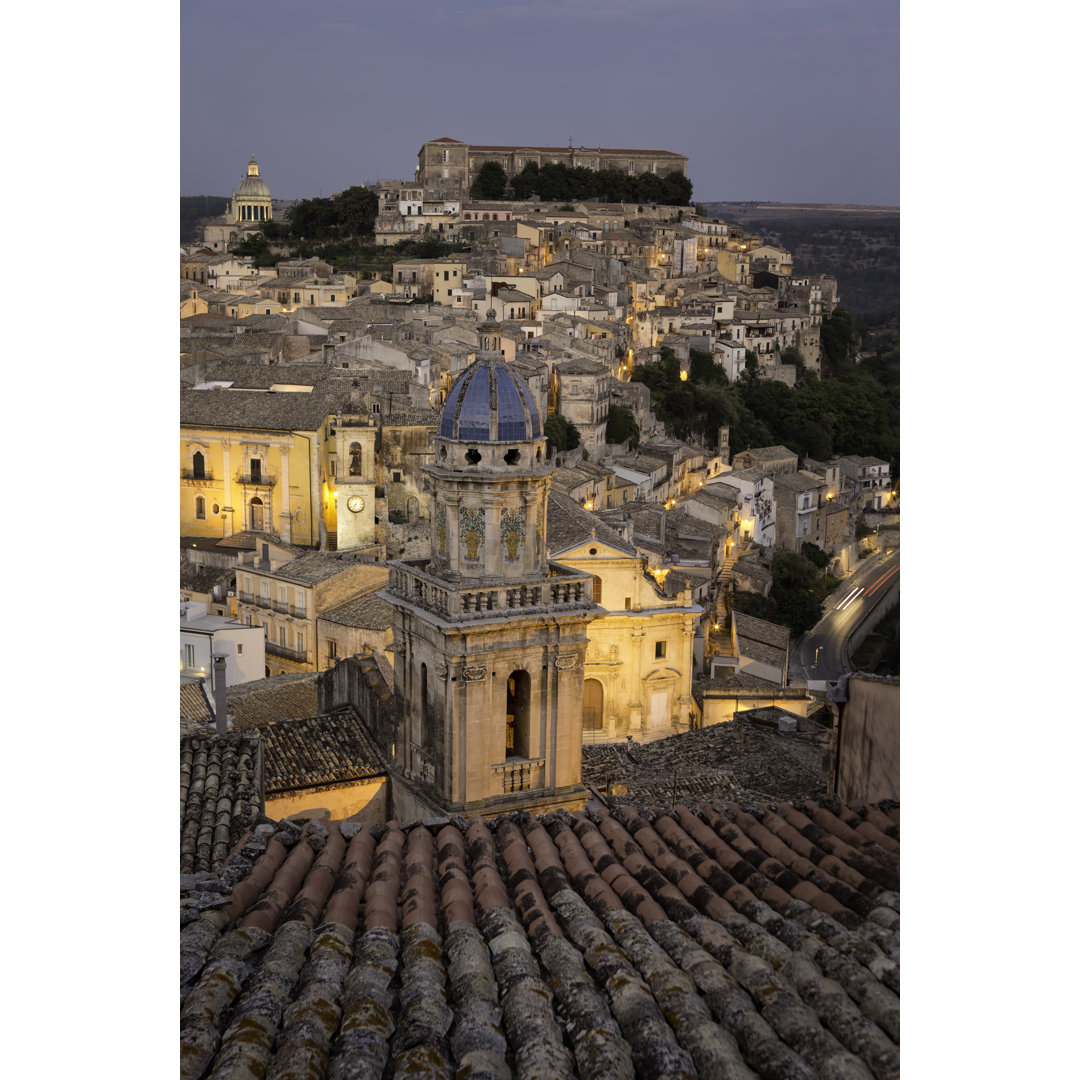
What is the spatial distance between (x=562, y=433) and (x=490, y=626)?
2571cm

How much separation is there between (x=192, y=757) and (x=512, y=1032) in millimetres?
7113

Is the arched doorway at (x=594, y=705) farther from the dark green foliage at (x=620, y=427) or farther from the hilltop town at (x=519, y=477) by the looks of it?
the dark green foliage at (x=620, y=427)

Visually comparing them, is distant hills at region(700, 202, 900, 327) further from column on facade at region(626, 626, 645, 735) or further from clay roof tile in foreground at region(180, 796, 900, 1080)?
column on facade at region(626, 626, 645, 735)

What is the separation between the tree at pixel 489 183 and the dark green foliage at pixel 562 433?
36309 millimetres

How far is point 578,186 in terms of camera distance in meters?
70.9

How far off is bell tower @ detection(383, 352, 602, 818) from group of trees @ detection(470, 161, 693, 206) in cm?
6186

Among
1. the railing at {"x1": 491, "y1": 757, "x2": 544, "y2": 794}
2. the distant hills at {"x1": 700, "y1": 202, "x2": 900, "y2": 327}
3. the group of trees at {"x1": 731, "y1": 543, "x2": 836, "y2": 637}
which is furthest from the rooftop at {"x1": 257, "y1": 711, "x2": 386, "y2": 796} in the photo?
the group of trees at {"x1": 731, "y1": 543, "x2": 836, "y2": 637}

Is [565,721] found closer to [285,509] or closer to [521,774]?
[521,774]

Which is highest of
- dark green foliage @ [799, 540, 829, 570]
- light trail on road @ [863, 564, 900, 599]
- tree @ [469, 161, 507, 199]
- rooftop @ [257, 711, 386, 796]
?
tree @ [469, 161, 507, 199]

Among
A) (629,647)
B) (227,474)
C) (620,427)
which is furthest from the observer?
(620,427)

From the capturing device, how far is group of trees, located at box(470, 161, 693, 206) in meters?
70.2

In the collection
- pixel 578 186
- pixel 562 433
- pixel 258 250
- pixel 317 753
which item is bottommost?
pixel 317 753

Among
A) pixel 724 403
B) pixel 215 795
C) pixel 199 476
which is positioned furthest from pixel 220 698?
pixel 724 403

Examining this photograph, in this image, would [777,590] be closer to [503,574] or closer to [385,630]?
[385,630]
